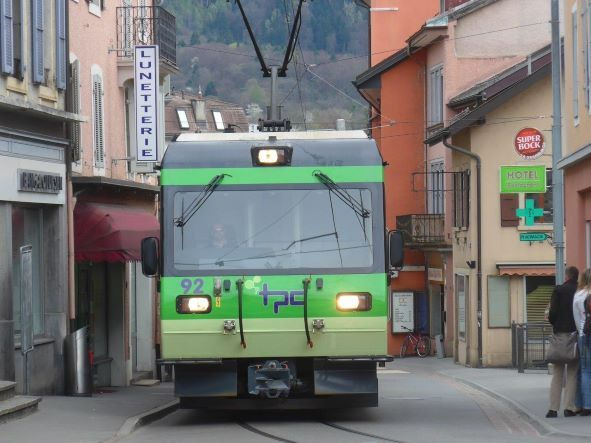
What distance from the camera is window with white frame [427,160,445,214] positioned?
48.3 m

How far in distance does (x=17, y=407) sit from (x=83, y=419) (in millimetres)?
914

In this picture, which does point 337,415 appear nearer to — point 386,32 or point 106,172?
point 106,172

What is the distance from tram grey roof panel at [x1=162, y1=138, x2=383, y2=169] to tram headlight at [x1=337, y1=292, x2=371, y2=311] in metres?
1.55

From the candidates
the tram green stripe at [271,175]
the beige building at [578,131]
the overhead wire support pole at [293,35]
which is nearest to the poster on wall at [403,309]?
the overhead wire support pole at [293,35]

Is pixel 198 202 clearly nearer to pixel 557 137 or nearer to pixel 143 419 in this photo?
pixel 143 419

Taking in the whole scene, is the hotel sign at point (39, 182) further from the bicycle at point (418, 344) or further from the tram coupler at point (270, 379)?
the bicycle at point (418, 344)

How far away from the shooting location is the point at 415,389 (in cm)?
2722

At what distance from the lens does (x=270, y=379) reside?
1677 centimetres

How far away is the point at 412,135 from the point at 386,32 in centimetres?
768

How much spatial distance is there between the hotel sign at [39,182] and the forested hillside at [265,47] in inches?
3250

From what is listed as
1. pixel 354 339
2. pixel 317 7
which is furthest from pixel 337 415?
pixel 317 7

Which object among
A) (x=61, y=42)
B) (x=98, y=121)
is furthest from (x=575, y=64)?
(x=98, y=121)

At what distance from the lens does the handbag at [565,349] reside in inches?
695

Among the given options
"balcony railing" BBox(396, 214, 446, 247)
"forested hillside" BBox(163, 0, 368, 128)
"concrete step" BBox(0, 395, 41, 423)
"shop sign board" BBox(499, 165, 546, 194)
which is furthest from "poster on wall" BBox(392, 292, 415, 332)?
"forested hillside" BBox(163, 0, 368, 128)
